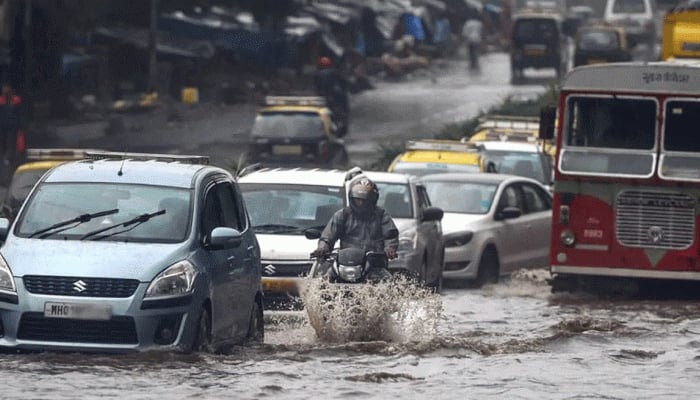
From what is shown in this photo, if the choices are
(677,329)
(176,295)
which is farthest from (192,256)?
(677,329)

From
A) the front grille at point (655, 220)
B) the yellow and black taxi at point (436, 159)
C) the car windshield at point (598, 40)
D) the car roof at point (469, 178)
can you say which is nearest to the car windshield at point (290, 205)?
the front grille at point (655, 220)

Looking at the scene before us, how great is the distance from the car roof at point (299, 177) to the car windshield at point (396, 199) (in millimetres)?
1182

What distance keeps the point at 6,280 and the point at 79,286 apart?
1.72 feet

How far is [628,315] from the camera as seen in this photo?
62.8ft

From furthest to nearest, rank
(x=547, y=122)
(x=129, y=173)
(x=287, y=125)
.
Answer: (x=287, y=125) → (x=547, y=122) → (x=129, y=173)

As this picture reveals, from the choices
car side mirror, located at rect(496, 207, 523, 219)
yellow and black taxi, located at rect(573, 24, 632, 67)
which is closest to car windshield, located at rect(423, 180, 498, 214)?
car side mirror, located at rect(496, 207, 523, 219)

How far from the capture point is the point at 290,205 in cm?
1809

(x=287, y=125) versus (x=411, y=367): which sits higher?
(x=287, y=125)

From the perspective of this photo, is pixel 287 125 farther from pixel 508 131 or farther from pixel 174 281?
pixel 174 281

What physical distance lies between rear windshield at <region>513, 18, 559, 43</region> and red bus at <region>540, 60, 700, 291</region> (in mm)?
43501

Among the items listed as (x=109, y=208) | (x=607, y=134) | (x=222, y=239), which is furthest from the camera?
(x=607, y=134)

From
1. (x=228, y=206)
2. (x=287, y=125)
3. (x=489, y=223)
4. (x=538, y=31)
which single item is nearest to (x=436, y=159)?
(x=489, y=223)

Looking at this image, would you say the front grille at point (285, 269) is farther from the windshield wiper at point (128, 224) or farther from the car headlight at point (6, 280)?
the car headlight at point (6, 280)

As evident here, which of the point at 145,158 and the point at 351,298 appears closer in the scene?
the point at 145,158
